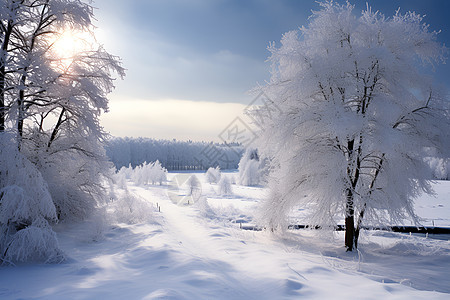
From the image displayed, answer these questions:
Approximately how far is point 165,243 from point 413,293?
649 centimetres

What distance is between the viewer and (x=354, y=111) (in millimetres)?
7996

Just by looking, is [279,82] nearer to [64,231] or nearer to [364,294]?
[364,294]

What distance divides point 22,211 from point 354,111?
9.41 meters

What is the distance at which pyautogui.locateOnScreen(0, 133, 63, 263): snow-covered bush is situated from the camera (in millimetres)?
5762

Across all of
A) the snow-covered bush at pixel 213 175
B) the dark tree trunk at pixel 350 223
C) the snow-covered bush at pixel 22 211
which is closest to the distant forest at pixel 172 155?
the snow-covered bush at pixel 213 175

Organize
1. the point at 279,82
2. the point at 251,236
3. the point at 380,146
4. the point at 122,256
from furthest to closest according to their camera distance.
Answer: the point at 251,236
the point at 279,82
the point at 380,146
the point at 122,256

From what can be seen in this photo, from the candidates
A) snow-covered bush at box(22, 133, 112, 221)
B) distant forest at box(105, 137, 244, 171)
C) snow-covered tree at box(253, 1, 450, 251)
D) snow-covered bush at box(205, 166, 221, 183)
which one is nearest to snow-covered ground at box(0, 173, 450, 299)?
snow-covered bush at box(22, 133, 112, 221)

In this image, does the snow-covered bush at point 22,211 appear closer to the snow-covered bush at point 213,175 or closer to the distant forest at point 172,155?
the snow-covered bush at point 213,175

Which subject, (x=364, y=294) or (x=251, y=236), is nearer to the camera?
(x=364, y=294)

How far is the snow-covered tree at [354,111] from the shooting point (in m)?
7.82

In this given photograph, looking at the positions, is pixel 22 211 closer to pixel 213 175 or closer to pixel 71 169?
pixel 71 169

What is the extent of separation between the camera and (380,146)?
24.1ft

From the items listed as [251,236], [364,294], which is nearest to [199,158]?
[251,236]

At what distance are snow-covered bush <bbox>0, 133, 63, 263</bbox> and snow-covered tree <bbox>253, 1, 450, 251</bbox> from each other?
656 cm
